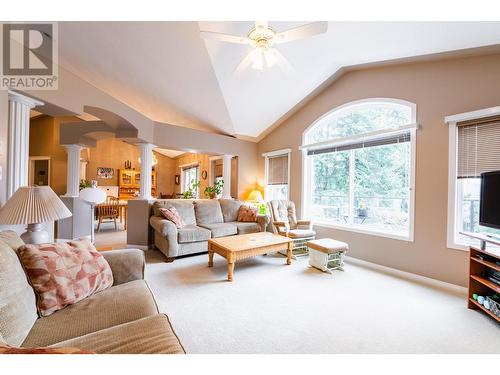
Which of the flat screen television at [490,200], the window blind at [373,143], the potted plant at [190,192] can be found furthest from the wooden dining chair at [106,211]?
the flat screen television at [490,200]

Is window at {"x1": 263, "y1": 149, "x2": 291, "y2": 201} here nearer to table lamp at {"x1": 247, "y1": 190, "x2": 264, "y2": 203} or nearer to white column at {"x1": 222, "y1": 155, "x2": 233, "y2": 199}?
table lamp at {"x1": 247, "y1": 190, "x2": 264, "y2": 203}

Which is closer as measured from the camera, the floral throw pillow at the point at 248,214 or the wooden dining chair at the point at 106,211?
the floral throw pillow at the point at 248,214

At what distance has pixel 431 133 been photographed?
2.75 m

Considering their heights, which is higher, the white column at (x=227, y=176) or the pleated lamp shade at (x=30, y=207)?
the white column at (x=227, y=176)

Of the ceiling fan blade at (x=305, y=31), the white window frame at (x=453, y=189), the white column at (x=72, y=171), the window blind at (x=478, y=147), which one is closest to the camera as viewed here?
the ceiling fan blade at (x=305, y=31)

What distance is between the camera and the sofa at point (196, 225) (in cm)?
339

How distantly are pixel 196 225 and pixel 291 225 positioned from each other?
6.04 feet

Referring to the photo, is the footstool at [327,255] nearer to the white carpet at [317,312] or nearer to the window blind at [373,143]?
the white carpet at [317,312]

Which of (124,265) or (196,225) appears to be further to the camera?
(196,225)

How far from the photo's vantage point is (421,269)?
9.16 feet

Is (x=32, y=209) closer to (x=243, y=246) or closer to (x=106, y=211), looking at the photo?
(x=243, y=246)

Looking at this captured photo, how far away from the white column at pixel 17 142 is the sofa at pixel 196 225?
171cm

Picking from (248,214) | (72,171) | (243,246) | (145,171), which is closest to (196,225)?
(248,214)
